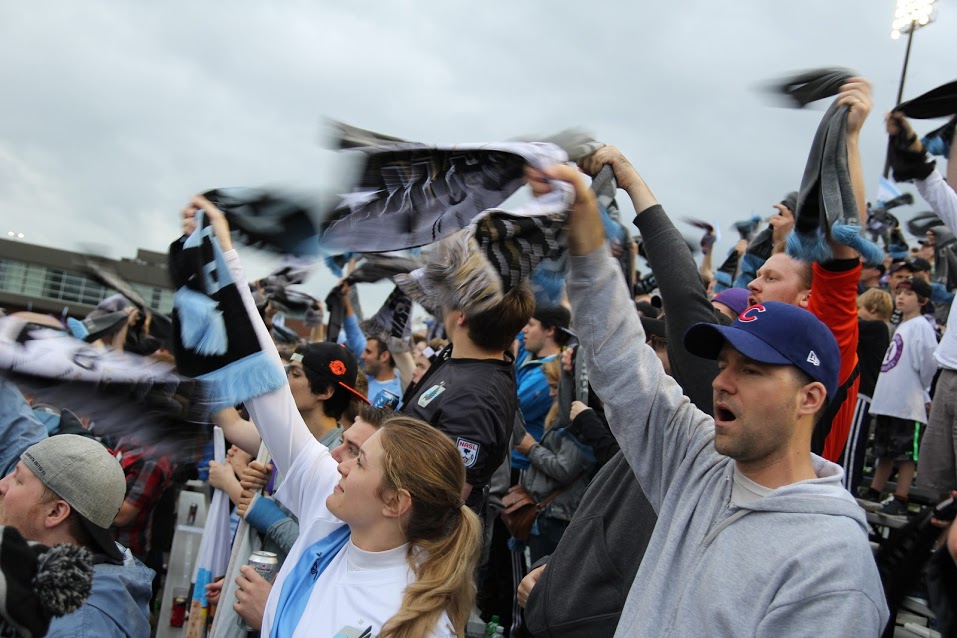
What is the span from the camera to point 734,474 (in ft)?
7.33

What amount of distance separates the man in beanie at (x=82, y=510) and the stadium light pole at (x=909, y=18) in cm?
1838

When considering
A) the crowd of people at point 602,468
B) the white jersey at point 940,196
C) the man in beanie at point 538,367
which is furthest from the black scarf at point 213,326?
the man in beanie at point 538,367

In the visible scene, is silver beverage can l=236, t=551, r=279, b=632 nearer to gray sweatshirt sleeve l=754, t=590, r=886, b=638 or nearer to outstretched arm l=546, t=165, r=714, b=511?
outstretched arm l=546, t=165, r=714, b=511

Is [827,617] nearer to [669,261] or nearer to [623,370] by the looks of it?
[623,370]

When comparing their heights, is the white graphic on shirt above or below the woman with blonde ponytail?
below

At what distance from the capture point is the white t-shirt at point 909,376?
21.3ft

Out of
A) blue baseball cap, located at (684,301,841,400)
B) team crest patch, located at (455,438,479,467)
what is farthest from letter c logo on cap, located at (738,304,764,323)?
team crest patch, located at (455,438,479,467)

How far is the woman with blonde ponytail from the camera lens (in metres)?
2.59

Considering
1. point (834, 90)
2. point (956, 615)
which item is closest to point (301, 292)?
point (834, 90)

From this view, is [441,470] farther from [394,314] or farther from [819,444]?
[394,314]

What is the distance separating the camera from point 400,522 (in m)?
2.77

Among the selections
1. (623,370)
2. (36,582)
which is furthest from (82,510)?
(623,370)

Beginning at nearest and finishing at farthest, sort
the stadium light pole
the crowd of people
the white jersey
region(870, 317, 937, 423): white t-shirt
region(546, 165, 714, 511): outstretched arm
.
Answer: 1. the crowd of people
2. region(546, 165, 714, 511): outstretched arm
3. the white jersey
4. region(870, 317, 937, 423): white t-shirt
5. the stadium light pole

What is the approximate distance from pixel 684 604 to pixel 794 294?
1680 mm
